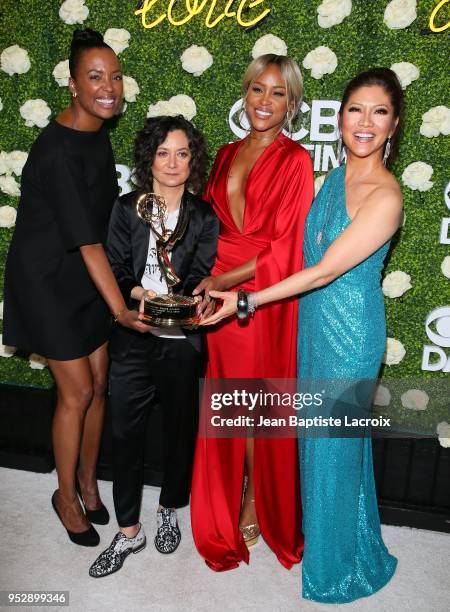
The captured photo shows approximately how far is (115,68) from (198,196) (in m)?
0.57

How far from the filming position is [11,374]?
343 centimetres

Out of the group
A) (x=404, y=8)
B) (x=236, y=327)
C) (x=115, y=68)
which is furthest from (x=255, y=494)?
(x=404, y=8)

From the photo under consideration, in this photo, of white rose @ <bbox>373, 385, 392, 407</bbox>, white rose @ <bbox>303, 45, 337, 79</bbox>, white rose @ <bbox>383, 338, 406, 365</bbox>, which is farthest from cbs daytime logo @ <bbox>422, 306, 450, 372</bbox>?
white rose @ <bbox>303, 45, 337, 79</bbox>

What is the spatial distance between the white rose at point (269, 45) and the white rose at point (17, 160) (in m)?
1.22

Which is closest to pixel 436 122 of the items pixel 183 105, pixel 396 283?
pixel 396 283

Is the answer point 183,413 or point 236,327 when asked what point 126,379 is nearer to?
point 183,413

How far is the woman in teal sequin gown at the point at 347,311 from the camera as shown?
2.13 meters

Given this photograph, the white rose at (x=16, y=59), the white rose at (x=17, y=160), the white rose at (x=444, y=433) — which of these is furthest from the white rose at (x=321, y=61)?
the white rose at (x=444, y=433)

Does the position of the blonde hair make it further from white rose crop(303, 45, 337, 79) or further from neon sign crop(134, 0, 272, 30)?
neon sign crop(134, 0, 272, 30)

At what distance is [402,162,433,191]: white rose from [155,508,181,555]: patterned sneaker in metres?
1.78

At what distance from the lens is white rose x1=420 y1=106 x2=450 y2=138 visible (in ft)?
8.95

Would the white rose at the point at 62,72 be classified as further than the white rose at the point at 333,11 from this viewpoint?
Yes

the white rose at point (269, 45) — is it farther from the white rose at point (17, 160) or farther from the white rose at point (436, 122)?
the white rose at point (17, 160)

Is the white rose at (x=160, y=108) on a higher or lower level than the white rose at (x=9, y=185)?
higher
